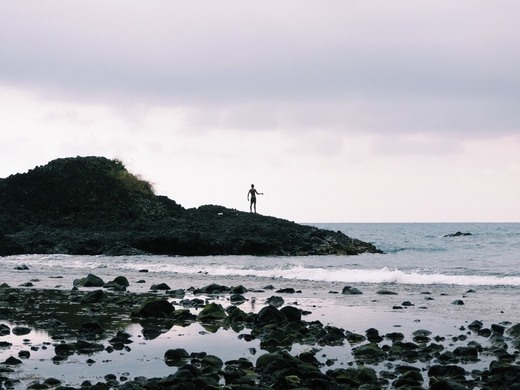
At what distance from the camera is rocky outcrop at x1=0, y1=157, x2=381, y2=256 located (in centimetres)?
5103

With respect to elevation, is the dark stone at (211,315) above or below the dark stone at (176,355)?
above

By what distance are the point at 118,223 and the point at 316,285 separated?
95.2ft

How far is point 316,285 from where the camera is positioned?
104ft

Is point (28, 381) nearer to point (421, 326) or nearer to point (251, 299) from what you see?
point (421, 326)

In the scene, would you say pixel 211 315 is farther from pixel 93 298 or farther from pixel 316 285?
pixel 316 285

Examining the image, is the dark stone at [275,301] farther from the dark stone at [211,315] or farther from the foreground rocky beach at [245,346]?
the dark stone at [211,315]

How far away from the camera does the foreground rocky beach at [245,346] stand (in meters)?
12.3

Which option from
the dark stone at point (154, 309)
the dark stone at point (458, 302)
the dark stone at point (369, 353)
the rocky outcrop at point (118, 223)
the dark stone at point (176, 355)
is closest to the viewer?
the dark stone at point (176, 355)

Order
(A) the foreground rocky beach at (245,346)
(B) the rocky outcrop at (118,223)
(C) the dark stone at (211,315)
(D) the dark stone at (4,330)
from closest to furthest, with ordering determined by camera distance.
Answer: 1. (A) the foreground rocky beach at (245,346)
2. (D) the dark stone at (4,330)
3. (C) the dark stone at (211,315)
4. (B) the rocky outcrop at (118,223)

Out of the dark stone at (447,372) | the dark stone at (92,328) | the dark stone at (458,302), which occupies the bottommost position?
the dark stone at (447,372)

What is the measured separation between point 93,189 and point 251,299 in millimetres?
38874

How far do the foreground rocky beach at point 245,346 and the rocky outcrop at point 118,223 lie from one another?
83.9 ft

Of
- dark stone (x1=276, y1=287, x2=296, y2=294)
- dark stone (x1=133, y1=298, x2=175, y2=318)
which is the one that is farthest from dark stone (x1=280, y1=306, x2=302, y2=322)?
dark stone (x1=276, y1=287, x2=296, y2=294)

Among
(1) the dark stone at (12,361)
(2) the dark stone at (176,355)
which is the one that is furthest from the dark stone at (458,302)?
(1) the dark stone at (12,361)
